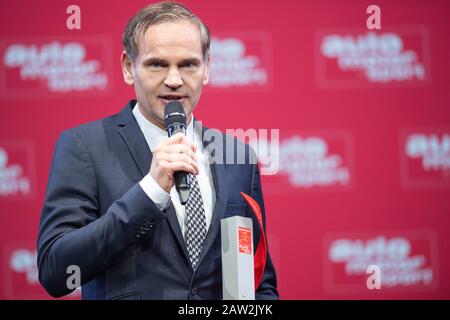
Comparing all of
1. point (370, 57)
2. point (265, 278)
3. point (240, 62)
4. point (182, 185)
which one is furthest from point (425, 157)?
point (182, 185)

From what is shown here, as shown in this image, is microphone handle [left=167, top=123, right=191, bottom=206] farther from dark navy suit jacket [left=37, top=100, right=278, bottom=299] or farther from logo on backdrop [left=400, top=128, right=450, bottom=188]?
logo on backdrop [left=400, top=128, right=450, bottom=188]

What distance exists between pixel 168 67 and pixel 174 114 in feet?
0.65

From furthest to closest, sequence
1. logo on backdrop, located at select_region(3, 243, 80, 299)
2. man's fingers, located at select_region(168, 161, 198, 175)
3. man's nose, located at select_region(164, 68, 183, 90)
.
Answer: logo on backdrop, located at select_region(3, 243, 80, 299) < man's nose, located at select_region(164, 68, 183, 90) < man's fingers, located at select_region(168, 161, 198, 175)

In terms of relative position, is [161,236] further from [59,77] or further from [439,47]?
[439,47]

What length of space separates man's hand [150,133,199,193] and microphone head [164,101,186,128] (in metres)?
0.13

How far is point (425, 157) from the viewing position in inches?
129

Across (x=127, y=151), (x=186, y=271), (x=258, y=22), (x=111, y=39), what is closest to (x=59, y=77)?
(x=111, y=39)

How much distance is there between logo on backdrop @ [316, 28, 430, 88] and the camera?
128 inches

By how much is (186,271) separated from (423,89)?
196 centimetres

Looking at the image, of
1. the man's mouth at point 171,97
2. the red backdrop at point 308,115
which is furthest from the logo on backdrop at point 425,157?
the man's mouth at point 171,97

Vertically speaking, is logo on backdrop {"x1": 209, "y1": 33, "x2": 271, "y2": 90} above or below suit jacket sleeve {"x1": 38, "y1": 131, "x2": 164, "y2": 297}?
above

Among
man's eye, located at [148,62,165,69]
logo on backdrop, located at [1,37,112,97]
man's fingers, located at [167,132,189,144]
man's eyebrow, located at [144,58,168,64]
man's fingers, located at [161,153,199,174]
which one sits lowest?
man's fingers, located at [161,153,199,174]

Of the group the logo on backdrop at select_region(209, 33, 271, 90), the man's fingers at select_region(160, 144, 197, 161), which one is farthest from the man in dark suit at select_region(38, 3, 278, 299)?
the logo on backdrop at select_region(209, 33, 271, 90)
